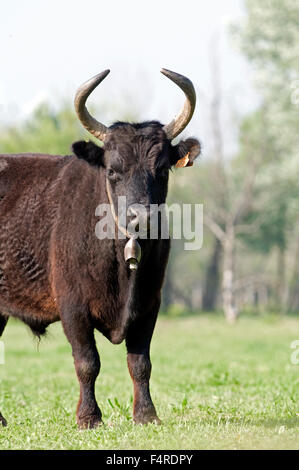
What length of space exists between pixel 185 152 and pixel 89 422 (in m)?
2.70

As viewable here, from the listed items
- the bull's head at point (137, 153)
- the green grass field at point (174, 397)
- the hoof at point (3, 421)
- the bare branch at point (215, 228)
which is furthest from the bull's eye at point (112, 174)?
the bare branch at point (215, 228)

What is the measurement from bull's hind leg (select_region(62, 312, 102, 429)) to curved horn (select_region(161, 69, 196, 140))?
1.94 metres

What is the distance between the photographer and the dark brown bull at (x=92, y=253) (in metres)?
7.08

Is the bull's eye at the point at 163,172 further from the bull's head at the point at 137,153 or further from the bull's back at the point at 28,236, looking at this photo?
the bull's back at the point at 28,236

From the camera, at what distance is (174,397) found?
9.91 m

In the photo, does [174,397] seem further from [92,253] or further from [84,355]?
[92,253]

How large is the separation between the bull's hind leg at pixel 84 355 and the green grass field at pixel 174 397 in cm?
32

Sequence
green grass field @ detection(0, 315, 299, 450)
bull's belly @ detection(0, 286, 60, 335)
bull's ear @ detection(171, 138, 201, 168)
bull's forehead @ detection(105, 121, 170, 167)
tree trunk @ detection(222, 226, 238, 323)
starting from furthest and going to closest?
tree trunk @ detection(222, 226, 238, 323) → bull's belly @ detection(0, 286, 60, 335) → bull's ear @ detection(171, 138, 201, 168) → bull's forehead @ detection(105, 121, 170, 167) → green grass field @ detection(0, 315, 299, 450)

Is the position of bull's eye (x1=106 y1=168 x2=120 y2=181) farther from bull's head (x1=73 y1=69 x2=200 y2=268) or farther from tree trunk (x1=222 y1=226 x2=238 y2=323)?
tree trunk (x1=222 y1=226 x2=238 y2=323)

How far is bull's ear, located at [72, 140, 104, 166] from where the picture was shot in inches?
293

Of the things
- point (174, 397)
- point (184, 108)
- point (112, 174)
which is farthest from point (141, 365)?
point (174, 397)

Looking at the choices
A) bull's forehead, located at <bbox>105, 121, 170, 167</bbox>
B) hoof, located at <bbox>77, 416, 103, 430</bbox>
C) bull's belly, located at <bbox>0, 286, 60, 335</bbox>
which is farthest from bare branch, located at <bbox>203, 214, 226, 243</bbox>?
hoof, located at <bbox>77, 416, 103, 430</bbox>

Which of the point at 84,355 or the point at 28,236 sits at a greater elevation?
the point at 28,236

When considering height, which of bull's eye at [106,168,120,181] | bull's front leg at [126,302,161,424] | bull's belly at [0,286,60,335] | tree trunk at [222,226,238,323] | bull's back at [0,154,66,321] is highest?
bull's eye at [106,168,120,181]
